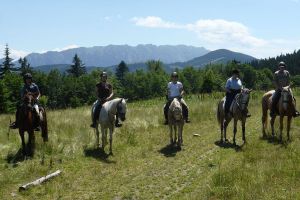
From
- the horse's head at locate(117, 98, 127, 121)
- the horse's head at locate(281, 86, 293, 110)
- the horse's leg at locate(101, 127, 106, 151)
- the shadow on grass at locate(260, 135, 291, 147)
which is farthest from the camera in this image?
the horse's head at locate(281, 86, 293, 110)

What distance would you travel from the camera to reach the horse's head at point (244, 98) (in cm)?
1508

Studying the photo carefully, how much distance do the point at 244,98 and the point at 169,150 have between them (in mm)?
3596

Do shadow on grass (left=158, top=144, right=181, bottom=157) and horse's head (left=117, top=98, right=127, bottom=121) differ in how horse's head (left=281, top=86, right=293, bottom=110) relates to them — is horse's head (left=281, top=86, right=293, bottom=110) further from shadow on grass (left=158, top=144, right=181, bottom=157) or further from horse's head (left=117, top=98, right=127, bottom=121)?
horse's head (left=117, top=98, right=127, bottom=121)

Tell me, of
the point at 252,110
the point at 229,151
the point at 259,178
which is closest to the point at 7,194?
the point at 259,178

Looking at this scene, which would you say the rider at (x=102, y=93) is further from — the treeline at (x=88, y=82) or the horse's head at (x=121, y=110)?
the treeline at (x=88, y=82)

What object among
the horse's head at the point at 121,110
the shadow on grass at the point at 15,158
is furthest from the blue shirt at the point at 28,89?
the horse's head at the point at 121,110

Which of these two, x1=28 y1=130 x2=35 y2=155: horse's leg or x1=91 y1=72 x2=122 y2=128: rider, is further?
x1=91 y1=72 x2=122 y2=128: rider

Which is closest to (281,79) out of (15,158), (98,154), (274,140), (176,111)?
(274,140)

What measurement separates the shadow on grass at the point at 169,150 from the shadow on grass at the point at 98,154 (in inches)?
87.9

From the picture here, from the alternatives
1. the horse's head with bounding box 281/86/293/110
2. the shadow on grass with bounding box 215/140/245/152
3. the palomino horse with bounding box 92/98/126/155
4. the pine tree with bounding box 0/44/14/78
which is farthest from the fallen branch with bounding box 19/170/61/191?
the pine tree with bounding box 0/44/14/78

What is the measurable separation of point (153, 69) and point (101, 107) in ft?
409

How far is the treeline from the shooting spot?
69500 millimetres

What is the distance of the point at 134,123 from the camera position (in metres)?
20.3

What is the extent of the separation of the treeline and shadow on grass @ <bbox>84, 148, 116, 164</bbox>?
140 feet
